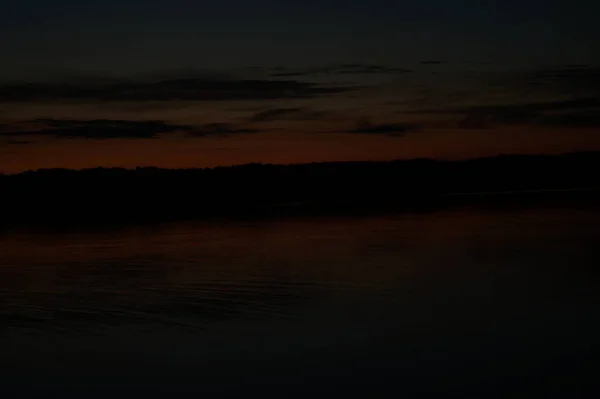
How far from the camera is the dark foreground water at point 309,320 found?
26.7ft

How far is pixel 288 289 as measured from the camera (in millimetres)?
12695

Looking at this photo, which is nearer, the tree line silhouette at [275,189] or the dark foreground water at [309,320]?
the dark foreground water at [309,320]

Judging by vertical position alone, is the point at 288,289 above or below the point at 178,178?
below

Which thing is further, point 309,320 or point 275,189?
point 275,189

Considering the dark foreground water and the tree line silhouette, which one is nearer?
the dark foreground water

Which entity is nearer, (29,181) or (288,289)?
(288,289)

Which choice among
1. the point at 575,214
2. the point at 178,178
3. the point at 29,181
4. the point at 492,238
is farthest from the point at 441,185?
the point at 492,238

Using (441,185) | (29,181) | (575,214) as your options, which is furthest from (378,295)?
(441,185)

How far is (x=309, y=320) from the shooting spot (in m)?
10.4

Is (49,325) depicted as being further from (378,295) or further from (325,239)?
(325,239)

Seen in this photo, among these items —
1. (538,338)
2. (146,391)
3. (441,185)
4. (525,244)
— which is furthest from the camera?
(441,185)

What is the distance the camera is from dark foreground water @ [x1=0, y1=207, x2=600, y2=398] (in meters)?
8.12

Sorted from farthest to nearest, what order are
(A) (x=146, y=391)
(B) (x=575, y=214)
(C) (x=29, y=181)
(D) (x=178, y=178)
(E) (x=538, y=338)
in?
(D) (x=178, y=178)
(C) (x=29, y=181)
(B) (x=575, y=214)
(E) (x=538, y=338)
(A) (x=146, y=391)

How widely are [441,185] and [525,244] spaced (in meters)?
40.0
